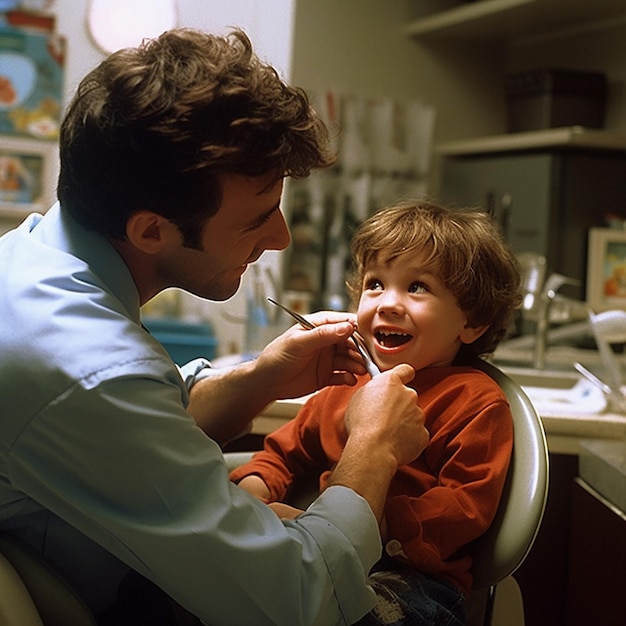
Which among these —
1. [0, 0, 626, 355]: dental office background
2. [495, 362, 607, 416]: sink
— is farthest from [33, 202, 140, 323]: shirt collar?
[0, 0, 626, 355]: dental office background

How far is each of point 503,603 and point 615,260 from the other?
5.58ft

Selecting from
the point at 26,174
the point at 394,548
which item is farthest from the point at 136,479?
the point at 26,174

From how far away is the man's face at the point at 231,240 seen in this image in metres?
1.10

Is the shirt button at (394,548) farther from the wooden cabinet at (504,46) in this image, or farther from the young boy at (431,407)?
the wooden cabinet at (504,46)

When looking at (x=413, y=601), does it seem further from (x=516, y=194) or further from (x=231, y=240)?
(x=516, y=194)

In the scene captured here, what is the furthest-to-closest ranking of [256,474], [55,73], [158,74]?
1. [55,73]
2. [256,474]
3. [158,74]

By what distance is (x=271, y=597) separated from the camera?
0.97 metres

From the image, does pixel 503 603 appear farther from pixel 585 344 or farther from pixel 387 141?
pixel 387 141

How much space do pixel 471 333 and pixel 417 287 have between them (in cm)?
11

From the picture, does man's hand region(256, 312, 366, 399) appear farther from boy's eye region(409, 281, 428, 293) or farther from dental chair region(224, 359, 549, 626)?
dental chair region(224, 359, 549, 626)

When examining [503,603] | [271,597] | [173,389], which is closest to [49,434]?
[173,389]

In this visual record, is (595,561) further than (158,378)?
Yes

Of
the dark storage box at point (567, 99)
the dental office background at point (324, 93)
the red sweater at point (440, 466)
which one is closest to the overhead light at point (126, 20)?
the dental office background at point (324, 93)

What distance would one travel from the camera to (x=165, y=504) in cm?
95
